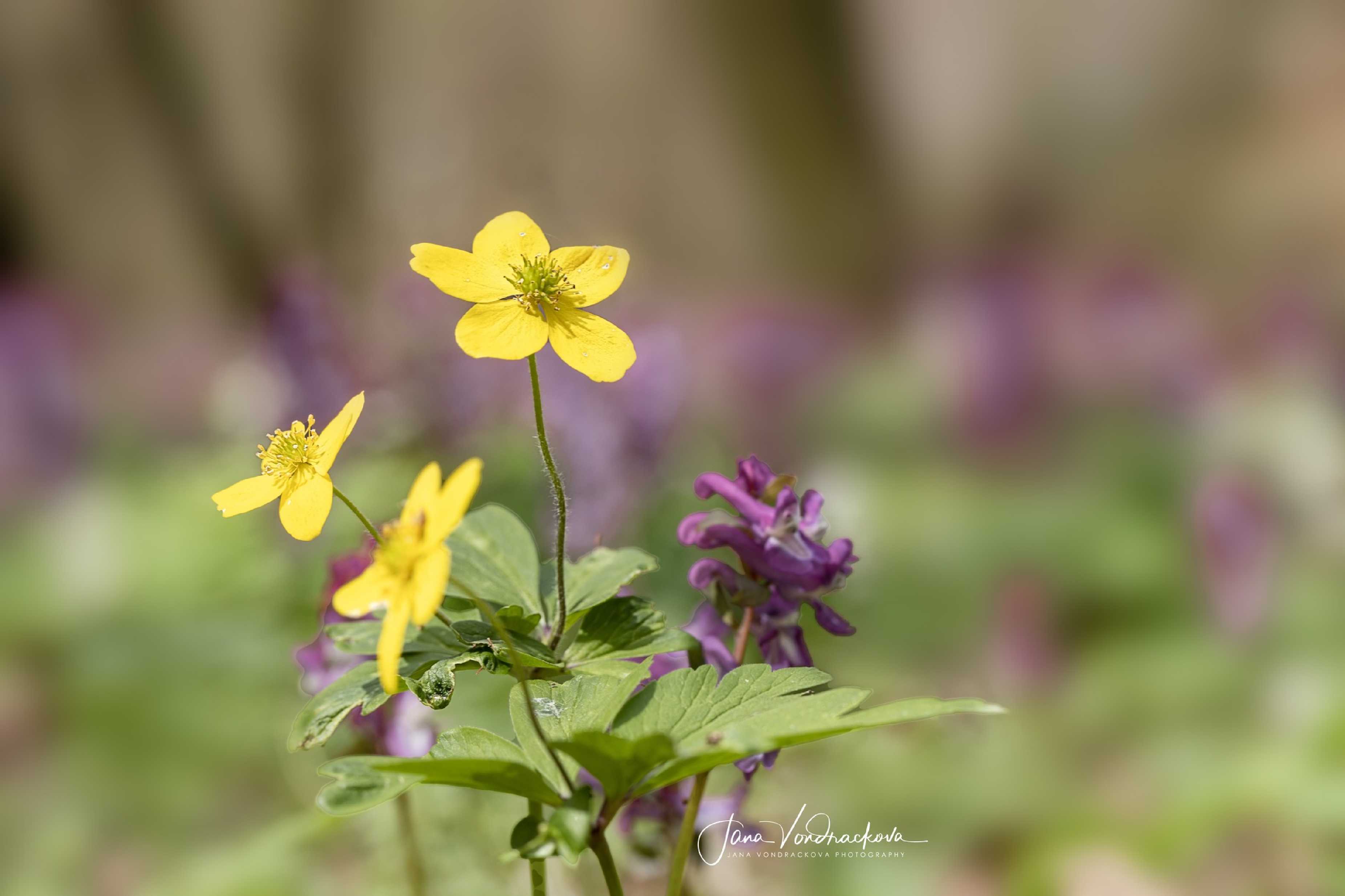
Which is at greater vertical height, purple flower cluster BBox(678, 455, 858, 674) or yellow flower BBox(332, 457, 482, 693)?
yellow flower BBox(332, 457, 482, 693)

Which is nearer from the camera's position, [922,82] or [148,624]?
[148,624]

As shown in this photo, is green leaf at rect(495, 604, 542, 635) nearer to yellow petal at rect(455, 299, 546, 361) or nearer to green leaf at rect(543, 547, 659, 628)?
green leaf at rect(543, 547, 659, 628)

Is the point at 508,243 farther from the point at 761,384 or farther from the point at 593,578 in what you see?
the point at 761,384

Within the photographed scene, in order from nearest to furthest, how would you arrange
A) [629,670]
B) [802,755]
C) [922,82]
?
[629,670], [802,755], [922,82]

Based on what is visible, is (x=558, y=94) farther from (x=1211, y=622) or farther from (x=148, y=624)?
(x=1211, y=622)

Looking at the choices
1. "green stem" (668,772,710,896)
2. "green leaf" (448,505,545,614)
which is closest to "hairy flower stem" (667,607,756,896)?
"green stem" (668,772,710,896)

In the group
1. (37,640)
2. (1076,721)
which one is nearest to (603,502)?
(1076,721)

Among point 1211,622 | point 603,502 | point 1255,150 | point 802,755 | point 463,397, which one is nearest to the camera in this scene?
point 802,755
